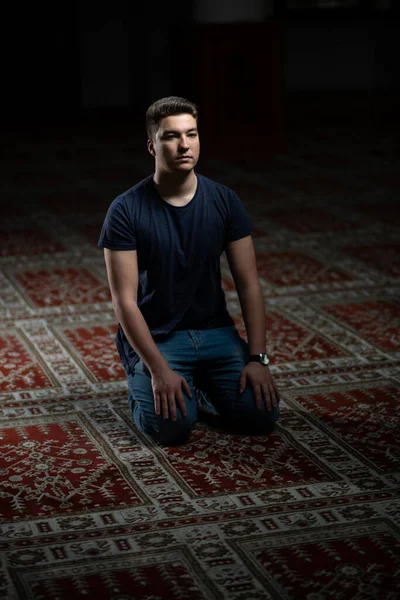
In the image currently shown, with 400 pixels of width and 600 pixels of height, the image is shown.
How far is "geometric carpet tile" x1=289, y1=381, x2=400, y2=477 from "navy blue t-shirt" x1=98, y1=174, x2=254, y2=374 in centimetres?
62

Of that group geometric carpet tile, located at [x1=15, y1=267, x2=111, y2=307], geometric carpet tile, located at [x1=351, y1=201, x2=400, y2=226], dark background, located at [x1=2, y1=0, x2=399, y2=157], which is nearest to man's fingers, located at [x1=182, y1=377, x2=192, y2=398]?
geometric carpet tile, located at [x1=15, y1=267, x2=111, y2=307]

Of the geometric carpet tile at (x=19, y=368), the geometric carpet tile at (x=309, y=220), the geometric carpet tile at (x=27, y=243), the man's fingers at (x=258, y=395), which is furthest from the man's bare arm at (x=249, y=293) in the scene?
the geometric carpet tile at (x=309, y=220)

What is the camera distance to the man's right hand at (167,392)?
3564 millimetres

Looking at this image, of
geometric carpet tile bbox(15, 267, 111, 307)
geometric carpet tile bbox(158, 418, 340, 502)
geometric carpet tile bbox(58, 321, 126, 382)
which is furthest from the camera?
geometric carpet tile bbox(15, 267, 111, 307)

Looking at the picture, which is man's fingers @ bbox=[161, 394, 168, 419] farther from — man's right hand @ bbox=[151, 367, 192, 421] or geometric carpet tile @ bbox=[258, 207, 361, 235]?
geometric carpet tile @ bbox=[258, 207, 361, 235]

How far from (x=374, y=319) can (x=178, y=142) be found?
2.07 m

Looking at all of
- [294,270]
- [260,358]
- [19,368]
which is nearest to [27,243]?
[294,270]

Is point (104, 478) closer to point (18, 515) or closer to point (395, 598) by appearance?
point (18, 515)

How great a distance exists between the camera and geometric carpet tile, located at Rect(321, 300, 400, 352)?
4.91m

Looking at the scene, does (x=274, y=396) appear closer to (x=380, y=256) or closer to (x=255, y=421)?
(x=255, y=421)

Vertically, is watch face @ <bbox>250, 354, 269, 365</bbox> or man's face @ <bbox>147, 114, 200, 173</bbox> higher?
man's face @ <bbox>147, 114, 200, 173</bbox>

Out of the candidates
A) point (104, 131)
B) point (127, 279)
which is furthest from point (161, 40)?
point (127, 279)

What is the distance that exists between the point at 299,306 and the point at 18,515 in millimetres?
2667

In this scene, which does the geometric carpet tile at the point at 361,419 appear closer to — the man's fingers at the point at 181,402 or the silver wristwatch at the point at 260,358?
the silver wristwatch at the point at 260,358
